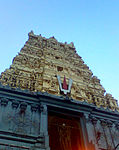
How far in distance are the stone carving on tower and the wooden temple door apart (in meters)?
1.98

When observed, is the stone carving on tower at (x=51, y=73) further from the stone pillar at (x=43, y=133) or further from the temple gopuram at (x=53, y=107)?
the stone pillar at (x=43, y=133)

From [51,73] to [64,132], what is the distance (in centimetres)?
491

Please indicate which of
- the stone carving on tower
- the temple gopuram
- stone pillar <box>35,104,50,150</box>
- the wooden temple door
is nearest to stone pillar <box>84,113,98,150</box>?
the temple gopuram

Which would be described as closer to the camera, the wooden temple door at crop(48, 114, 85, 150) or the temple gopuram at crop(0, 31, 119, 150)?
the temple gopuram at crop(0, 31, 119, 150)

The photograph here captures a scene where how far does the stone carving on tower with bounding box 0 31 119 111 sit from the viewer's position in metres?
15.1

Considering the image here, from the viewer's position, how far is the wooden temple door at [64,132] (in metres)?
14.4

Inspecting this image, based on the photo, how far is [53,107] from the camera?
13.4m

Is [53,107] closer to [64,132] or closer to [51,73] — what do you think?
[64,132]

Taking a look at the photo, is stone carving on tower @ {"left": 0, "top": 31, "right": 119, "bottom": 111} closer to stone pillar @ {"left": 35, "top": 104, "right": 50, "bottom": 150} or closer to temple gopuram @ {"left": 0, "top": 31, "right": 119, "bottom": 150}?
temple gopuram @ {"left": 0, "top": 31, "right": 119, "bottom": 150}

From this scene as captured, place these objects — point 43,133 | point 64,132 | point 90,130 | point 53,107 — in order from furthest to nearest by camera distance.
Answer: point 64,132 < point 53,107 < point 90,130 < point 43,133

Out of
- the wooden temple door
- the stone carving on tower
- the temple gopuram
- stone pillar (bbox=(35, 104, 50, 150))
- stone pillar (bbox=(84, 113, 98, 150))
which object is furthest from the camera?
the stone carving on tower

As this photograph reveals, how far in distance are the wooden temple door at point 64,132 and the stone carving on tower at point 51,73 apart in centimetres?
198

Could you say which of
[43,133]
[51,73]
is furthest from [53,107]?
[51,73]

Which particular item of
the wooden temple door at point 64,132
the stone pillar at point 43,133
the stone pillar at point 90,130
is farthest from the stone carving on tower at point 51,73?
the stone pillar at point 90,130
